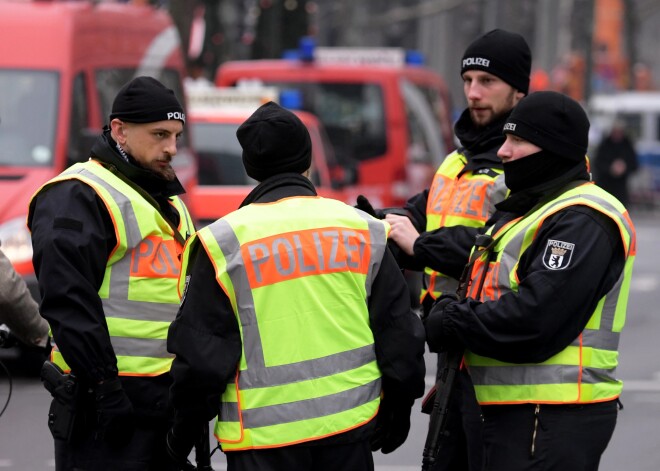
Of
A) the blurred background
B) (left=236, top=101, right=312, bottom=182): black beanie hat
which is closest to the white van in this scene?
the blurred background

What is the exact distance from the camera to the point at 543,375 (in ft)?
14.6

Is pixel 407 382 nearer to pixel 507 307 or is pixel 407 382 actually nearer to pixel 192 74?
pixel 507 307

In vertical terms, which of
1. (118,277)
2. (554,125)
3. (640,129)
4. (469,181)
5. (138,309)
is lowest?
(640,129)

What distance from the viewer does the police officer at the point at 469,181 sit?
17.3 feet

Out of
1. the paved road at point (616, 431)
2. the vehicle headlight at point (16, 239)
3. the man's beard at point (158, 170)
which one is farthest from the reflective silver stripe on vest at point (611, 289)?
the vehicle headlight at point (16, 239)

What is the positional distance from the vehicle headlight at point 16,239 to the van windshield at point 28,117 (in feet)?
2.56

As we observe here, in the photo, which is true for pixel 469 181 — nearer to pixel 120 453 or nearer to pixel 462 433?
pixel 462 433

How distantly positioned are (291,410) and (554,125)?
1186 mm

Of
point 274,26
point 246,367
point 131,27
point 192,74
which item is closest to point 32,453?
point 246,367

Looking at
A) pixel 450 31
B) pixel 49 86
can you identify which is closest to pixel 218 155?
pixel 49 86

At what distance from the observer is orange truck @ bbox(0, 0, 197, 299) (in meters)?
10.2

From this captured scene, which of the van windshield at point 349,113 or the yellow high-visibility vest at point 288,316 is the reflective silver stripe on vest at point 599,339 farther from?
the van windshield at point 349,113

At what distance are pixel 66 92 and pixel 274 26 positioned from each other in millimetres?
14924

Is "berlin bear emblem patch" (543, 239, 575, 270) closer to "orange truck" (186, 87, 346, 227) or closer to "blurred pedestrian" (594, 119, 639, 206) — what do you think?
"orange truck" (186, 87, 346, 227)
